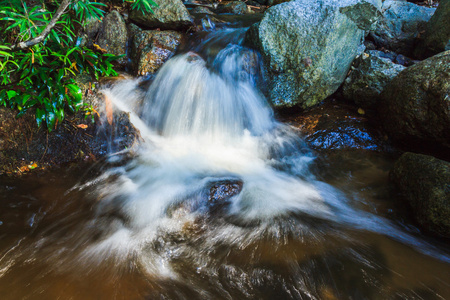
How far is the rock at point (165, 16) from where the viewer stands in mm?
6496

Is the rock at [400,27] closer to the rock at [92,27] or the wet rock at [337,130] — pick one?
the wet rock at [337,130]

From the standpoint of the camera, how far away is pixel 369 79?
5465 millimetres

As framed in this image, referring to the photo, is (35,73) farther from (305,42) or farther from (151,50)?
(305,42)

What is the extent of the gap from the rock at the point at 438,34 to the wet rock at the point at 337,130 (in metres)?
3.07

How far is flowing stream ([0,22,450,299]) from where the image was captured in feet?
8.18

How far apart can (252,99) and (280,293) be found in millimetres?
4221

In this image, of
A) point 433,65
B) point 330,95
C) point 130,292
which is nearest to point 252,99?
point 330,95

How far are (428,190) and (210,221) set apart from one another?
301 centimetres

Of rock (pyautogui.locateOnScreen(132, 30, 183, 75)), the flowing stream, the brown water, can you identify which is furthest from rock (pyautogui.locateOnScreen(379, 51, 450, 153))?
rock (pyautogui.locateOnScreen(132, 30, 183, 75))

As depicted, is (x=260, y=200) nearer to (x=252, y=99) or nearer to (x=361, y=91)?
(x=252, y=99)

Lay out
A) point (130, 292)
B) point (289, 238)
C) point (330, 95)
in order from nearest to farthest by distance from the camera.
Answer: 1. point (130, 292)
2. point (289, 238)
3. point (330, 95)

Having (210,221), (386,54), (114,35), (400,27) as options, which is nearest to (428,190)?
(210,221)

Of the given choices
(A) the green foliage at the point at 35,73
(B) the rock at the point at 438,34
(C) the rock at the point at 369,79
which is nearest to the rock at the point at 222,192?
(A) the green foliage at the point at 35,73

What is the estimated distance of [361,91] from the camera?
5586 millimetres
